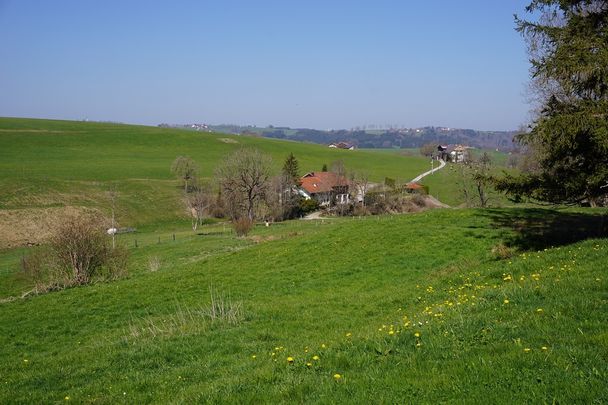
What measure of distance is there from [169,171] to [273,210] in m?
34.7

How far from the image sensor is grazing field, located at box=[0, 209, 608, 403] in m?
6.52

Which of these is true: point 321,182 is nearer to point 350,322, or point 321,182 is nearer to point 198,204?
point 198,204

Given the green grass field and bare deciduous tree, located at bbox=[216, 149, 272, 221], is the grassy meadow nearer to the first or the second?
bare deciduous tree, located at bbox=[216, 149, 272, 221]

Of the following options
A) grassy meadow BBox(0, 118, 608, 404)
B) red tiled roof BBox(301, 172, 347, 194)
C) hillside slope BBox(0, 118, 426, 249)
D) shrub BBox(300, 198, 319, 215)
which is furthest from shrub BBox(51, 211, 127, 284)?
red tiled roof BBox(301, 172, 347, 194)

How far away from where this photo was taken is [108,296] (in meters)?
21.1

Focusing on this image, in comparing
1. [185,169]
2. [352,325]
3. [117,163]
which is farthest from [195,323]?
[117,163]

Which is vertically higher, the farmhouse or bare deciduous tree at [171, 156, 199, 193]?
bare deciduous tree at [171, 156, 199, 193]

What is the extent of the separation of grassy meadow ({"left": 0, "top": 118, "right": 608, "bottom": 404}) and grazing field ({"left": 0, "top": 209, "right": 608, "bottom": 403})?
0.15 feet

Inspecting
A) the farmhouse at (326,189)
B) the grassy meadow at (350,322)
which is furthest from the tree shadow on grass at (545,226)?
the farmhouse at (326,189)

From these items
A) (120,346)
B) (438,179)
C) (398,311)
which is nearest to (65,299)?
(120,346)

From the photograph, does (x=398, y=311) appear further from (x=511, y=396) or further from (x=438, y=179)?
(x=438, y=179)

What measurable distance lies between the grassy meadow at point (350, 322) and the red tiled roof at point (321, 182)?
49.6 metres

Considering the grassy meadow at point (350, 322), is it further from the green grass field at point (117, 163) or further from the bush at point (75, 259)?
the green grass field at point (117, 163)

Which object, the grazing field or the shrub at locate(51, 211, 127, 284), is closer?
the grazing field
